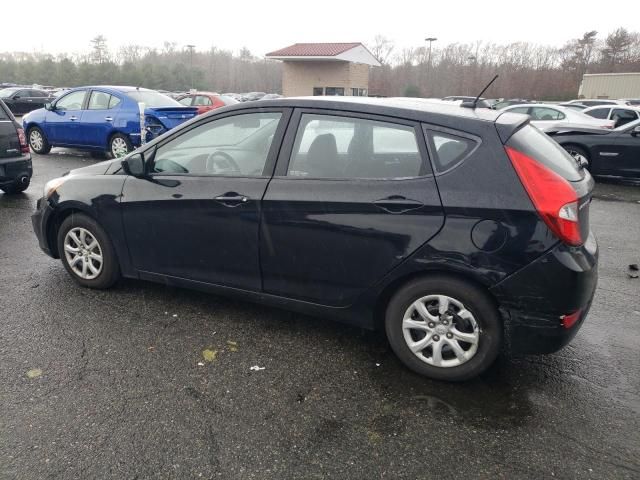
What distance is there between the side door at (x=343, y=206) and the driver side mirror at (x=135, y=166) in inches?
44.3

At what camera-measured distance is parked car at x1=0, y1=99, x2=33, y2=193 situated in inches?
273

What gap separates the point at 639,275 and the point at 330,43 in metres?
34.6

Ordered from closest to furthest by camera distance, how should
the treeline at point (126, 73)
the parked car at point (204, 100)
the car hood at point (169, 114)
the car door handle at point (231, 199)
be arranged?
the car door handle at point (231, 199), the car hood at point (169, 114), the parked car at point (204, 100), the treeline at point (126, 73)

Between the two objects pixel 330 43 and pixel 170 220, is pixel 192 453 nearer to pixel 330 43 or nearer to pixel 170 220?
pixel 170 220

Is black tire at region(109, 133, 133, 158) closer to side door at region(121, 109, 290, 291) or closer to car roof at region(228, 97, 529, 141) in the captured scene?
side door at region(121, 109, 290, 291)

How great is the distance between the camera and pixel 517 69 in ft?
192

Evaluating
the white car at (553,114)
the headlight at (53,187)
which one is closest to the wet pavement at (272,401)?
the headlight at (53,187)

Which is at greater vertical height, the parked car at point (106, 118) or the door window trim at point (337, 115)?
the door window trim at point (337, 115)

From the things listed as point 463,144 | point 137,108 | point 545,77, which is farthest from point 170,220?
point 545,77

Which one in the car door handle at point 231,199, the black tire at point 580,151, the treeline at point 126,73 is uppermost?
the car door handle at point 231,199

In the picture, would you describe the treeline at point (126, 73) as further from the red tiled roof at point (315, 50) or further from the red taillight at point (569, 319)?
the red taillight at point (569, 319)

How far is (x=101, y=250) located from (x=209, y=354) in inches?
58.4

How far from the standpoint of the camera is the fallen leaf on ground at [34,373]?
3.00 meters

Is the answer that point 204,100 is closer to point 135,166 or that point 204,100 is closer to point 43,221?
point 43,221
